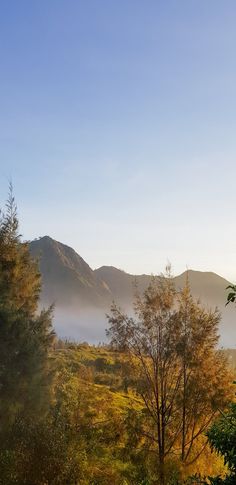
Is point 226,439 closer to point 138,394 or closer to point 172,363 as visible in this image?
point 172,363

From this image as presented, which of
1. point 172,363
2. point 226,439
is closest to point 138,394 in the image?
point 172,363

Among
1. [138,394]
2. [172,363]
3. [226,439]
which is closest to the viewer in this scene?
[226,439]

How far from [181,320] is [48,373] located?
10469mm

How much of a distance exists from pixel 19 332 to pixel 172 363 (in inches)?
397

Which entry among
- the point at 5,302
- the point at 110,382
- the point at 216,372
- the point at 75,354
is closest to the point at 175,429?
the point at 216,372

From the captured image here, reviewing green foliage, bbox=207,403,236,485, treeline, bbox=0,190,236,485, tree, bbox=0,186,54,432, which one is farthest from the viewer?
tree, bbox=0,186,54,432

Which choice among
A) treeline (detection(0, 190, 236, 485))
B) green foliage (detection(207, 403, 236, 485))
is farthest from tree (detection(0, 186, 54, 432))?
green foliage (detection(207, 403, 236, 485))

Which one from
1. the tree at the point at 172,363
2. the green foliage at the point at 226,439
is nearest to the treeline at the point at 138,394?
the tree at the point at 172,363

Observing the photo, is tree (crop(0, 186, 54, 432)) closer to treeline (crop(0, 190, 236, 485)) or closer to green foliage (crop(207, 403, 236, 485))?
treeline (crop(0, 190, 236, 485))

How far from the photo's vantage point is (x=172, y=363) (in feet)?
77.6

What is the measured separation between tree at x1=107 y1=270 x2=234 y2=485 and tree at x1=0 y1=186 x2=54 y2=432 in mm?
6181

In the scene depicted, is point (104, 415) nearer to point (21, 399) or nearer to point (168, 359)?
point (21, 399)

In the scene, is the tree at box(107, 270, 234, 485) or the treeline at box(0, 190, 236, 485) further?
the tree at box(107, 270, 234, 485)

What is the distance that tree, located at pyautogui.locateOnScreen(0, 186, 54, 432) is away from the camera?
25375mm
